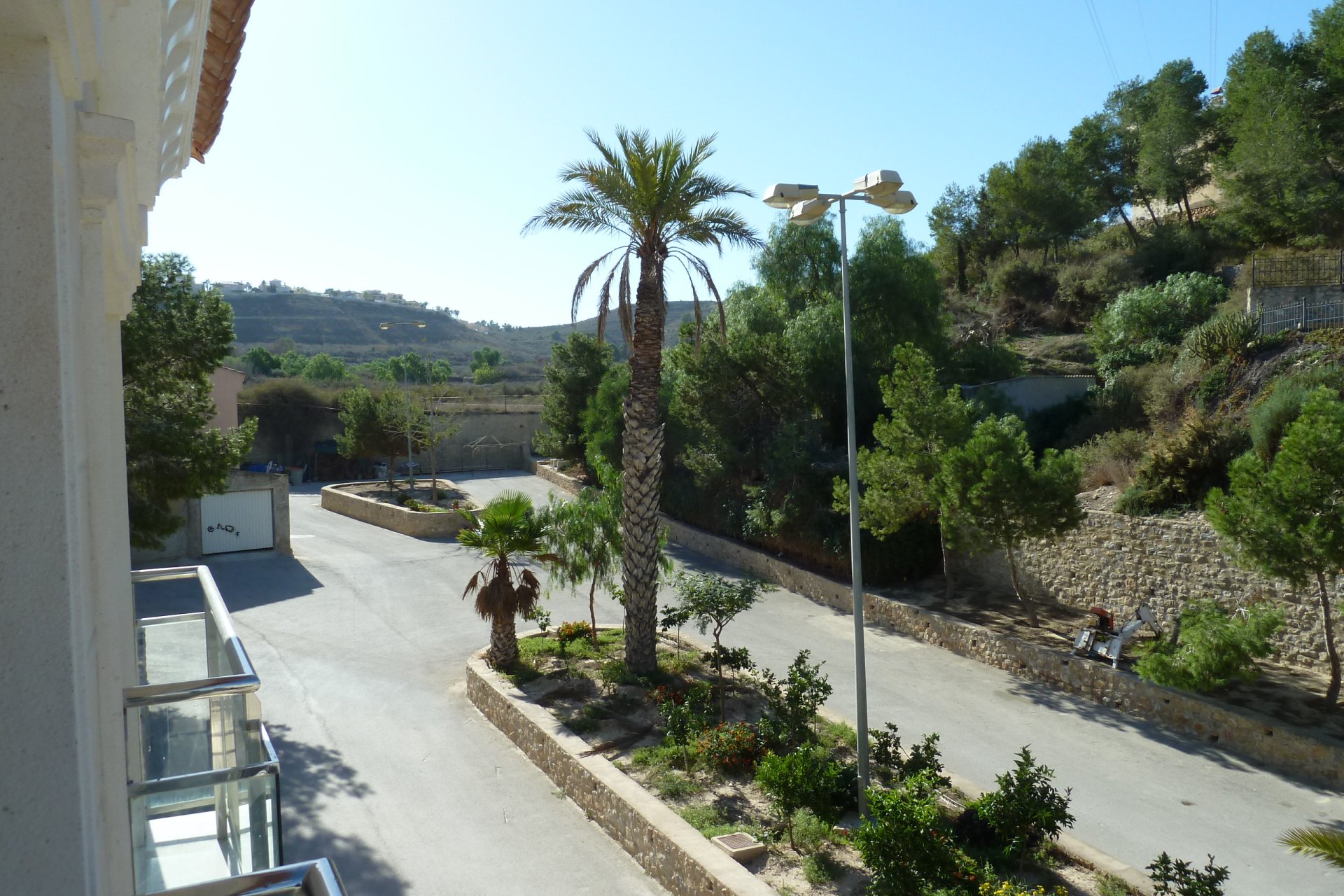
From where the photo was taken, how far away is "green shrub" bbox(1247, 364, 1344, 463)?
15500mm

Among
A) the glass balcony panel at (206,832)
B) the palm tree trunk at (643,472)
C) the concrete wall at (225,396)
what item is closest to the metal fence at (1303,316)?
the palm tree trunk at (643,472)

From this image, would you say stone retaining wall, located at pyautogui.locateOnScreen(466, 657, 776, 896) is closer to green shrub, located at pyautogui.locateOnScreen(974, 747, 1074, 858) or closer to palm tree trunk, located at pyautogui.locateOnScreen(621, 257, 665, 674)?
palm tree trunk, located at pyautogui.locateOnScreen(621, 257, 665, 674)

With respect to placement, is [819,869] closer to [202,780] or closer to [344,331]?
[202,780]

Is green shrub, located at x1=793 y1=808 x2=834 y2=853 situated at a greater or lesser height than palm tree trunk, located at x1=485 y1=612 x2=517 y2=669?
lesser

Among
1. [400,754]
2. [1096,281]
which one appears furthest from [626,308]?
[1096,281]

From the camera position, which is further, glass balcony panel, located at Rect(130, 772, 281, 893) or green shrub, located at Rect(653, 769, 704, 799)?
green shrub, located at Rect(653, 769, 704, 799)

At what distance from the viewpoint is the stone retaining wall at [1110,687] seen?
10.9m

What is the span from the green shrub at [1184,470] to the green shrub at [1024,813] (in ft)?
30.2

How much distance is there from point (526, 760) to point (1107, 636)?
9.12 m

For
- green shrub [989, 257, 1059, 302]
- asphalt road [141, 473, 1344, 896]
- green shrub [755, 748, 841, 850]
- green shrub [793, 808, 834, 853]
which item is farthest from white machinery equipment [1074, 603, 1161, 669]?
green shrub [989, 257, 1059, 302]

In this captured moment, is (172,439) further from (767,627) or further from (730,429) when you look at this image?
(730,429)

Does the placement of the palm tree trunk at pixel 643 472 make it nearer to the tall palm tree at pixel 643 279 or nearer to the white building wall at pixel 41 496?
the tall palm tree at pixel 643 279

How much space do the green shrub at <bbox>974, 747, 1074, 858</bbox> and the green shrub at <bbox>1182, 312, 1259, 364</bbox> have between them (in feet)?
48.8

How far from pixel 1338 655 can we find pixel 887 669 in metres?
6.20
